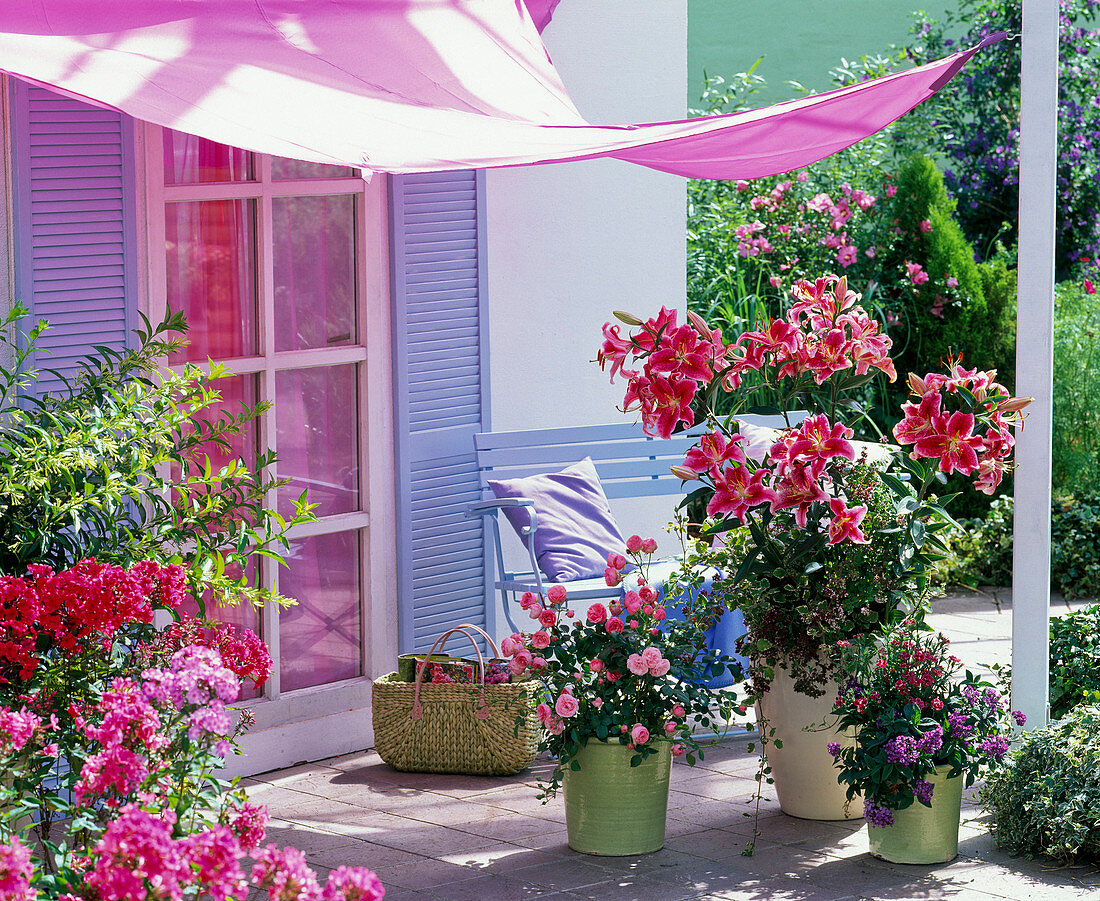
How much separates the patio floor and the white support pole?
22.2 inches

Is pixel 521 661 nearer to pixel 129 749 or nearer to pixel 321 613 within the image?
pixel 321 613

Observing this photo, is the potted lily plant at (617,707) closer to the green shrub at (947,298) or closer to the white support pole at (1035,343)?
the white support pole at (1035,343)

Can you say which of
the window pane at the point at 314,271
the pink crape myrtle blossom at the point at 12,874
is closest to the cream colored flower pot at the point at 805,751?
the window pane at the point at 314,271

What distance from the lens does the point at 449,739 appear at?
15.6 feet

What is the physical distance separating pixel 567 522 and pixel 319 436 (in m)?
0.93

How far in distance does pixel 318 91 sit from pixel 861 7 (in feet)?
25.1

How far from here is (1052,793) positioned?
3828mm

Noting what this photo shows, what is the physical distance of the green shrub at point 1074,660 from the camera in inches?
179

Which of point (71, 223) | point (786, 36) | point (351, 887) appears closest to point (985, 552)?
point (786, 36)

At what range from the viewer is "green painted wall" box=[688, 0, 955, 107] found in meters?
10.3

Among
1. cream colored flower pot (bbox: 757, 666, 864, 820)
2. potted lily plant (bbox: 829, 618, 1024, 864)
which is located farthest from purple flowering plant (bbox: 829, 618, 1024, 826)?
cream colored flower pot (bbox: 757, 666, 864, 820)

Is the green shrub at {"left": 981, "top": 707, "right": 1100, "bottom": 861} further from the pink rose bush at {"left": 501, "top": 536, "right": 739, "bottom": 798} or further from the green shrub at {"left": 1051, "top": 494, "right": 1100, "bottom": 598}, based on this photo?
the green shrub at {"left": 1051, "top": 494, "right": 1100, "bottom": 598}

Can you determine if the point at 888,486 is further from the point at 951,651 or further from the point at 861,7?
the point at 861,7

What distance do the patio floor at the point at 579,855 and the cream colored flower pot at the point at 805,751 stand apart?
0.05 metres
